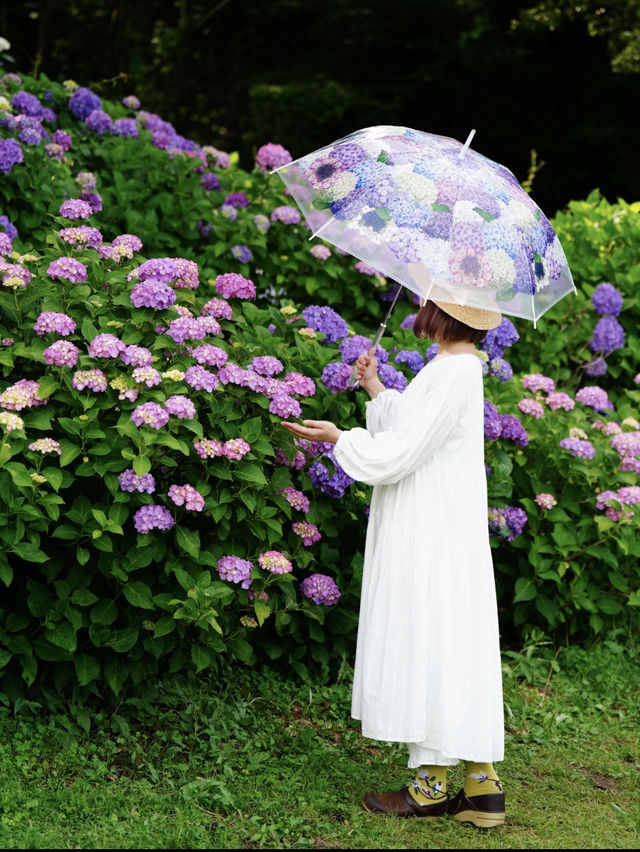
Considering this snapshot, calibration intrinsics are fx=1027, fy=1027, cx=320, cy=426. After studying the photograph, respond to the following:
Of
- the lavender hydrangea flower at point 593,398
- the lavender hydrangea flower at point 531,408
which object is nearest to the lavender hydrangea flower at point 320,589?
the lavender hydrangea flower at point 531,408

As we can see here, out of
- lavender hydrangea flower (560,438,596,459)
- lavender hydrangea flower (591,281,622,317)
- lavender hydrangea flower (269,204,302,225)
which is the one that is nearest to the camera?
lavender hydrangea flower (560,438,596,459)

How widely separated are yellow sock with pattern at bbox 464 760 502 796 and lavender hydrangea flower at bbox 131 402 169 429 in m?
1.35

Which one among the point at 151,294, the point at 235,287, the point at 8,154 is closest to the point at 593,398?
the point at 235,287

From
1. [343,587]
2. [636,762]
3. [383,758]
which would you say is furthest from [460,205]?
[636,762]

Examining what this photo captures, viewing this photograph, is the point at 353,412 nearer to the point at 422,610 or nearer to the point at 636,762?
the point at 422,610

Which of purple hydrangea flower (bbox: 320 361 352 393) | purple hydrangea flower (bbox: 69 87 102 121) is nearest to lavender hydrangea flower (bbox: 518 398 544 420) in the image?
purple hydrangea flower (bbox: 320 361 352 393)

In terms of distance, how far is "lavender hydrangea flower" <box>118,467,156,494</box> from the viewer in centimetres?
305

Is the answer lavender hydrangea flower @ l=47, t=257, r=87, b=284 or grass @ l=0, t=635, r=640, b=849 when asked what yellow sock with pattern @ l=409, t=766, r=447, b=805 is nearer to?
grass @ l=0, t=635, r=640, b=849

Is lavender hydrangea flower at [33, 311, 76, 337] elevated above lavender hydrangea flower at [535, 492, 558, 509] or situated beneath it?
elevated above

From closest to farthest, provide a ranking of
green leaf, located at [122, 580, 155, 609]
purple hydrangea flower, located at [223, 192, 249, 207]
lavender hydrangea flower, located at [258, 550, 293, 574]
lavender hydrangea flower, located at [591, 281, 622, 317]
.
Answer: green leaf, located at [122, 580, 155, 609] → lavender hydrangea flower, located at [258, 550, 293, 574] → purple hydrangea flower, located at [223, 192, 249, 207] → lavender hydrangea flower, located at [591, 281, 622, 317]

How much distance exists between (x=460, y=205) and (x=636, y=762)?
7.12ft

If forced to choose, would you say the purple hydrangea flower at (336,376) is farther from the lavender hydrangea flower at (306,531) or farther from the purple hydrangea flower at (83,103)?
the purple hydrangea flower at (83,103)

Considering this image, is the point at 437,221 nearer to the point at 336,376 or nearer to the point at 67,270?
the point at 336,376

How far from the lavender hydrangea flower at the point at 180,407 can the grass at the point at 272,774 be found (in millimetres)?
1095
